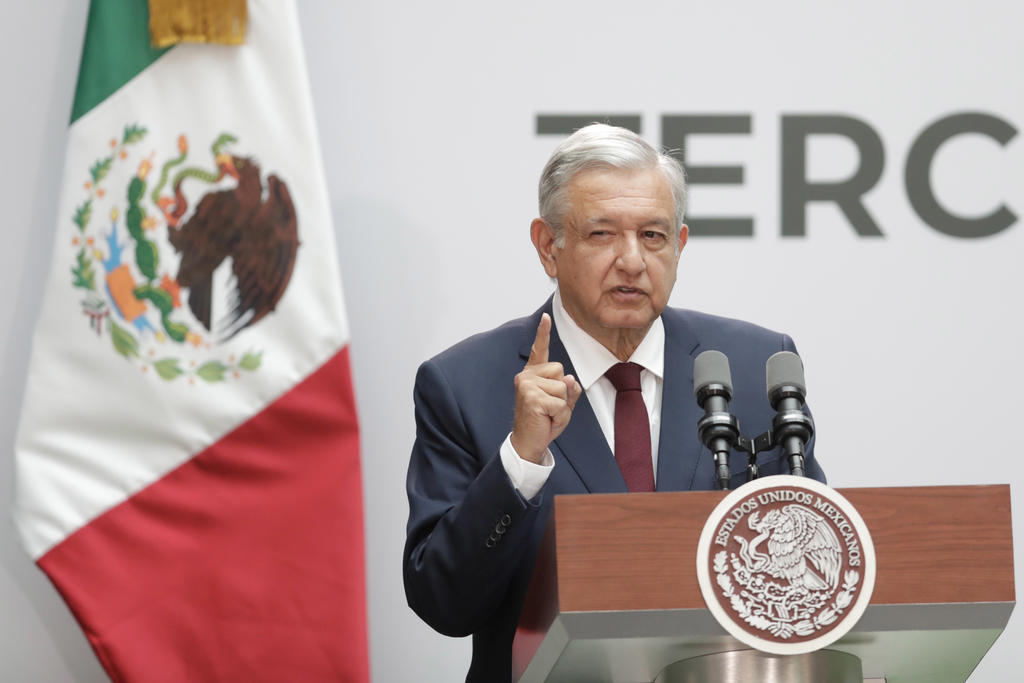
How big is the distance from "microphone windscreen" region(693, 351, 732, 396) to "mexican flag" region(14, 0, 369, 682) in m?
1.55

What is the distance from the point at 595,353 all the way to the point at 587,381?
0.22 ft

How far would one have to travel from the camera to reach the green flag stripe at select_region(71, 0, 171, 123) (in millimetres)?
3385

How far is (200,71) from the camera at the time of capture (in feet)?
11.1

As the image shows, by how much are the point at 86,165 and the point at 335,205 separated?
26.2 inches

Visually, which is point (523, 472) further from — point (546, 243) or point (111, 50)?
point (111, 50)

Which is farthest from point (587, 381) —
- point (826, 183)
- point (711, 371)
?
point (826, 183)

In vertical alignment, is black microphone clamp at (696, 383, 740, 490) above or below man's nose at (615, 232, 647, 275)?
below

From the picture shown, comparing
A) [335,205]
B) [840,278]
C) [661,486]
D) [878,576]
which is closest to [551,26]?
[335,205]

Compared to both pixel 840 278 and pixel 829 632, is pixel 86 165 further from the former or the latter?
pixel 829 632

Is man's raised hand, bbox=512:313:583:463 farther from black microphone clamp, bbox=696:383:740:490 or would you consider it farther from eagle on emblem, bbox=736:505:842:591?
eagle on emblem, bbox=736:505:842:591

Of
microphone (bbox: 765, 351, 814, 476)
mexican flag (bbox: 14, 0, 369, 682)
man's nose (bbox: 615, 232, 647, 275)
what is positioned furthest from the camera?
mexican flag (bbox: 14, 0, 369, 682)

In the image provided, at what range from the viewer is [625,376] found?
2.43m

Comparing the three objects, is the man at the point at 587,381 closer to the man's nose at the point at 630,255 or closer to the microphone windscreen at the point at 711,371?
the man's nose at the point at 630,255

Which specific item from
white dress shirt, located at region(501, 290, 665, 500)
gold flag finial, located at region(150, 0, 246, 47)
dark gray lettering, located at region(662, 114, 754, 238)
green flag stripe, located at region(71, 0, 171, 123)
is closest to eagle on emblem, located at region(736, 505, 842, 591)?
white dress shirt, located at region(501, 290, 665, 500)
